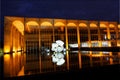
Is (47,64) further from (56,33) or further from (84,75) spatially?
(56,33)

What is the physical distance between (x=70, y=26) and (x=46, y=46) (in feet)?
28.7

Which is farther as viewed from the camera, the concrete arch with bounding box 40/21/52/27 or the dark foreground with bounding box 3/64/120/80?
the concrete arch with bounding box 40/21/52/27

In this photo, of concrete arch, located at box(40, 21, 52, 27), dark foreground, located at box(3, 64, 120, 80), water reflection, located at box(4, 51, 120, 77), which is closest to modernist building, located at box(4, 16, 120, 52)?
concrete arch, located at box(40, 21, 52, 27)

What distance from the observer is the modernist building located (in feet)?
122

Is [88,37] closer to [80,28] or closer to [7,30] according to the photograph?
[80,28]

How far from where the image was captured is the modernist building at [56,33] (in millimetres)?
37219

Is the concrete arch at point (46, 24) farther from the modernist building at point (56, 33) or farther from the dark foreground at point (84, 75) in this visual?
the dark foreground at point (84, 75)

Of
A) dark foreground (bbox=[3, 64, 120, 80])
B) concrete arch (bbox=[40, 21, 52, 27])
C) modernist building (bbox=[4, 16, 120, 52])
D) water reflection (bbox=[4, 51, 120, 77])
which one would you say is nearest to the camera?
dark foreground (bbox=[3, 64, 120, 80])

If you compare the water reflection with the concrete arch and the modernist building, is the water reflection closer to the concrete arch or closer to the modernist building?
the modernist building

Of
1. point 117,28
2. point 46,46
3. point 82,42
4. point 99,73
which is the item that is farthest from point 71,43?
point 99,73

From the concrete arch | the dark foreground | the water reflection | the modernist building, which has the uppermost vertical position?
the concrete arch

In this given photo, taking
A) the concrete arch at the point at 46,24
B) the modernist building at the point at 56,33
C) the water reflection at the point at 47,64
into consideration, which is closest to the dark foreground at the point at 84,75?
the water reflection at the point at 47,64

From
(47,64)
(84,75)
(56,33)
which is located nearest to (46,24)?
(56,33)

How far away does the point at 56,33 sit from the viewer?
4228 cm
